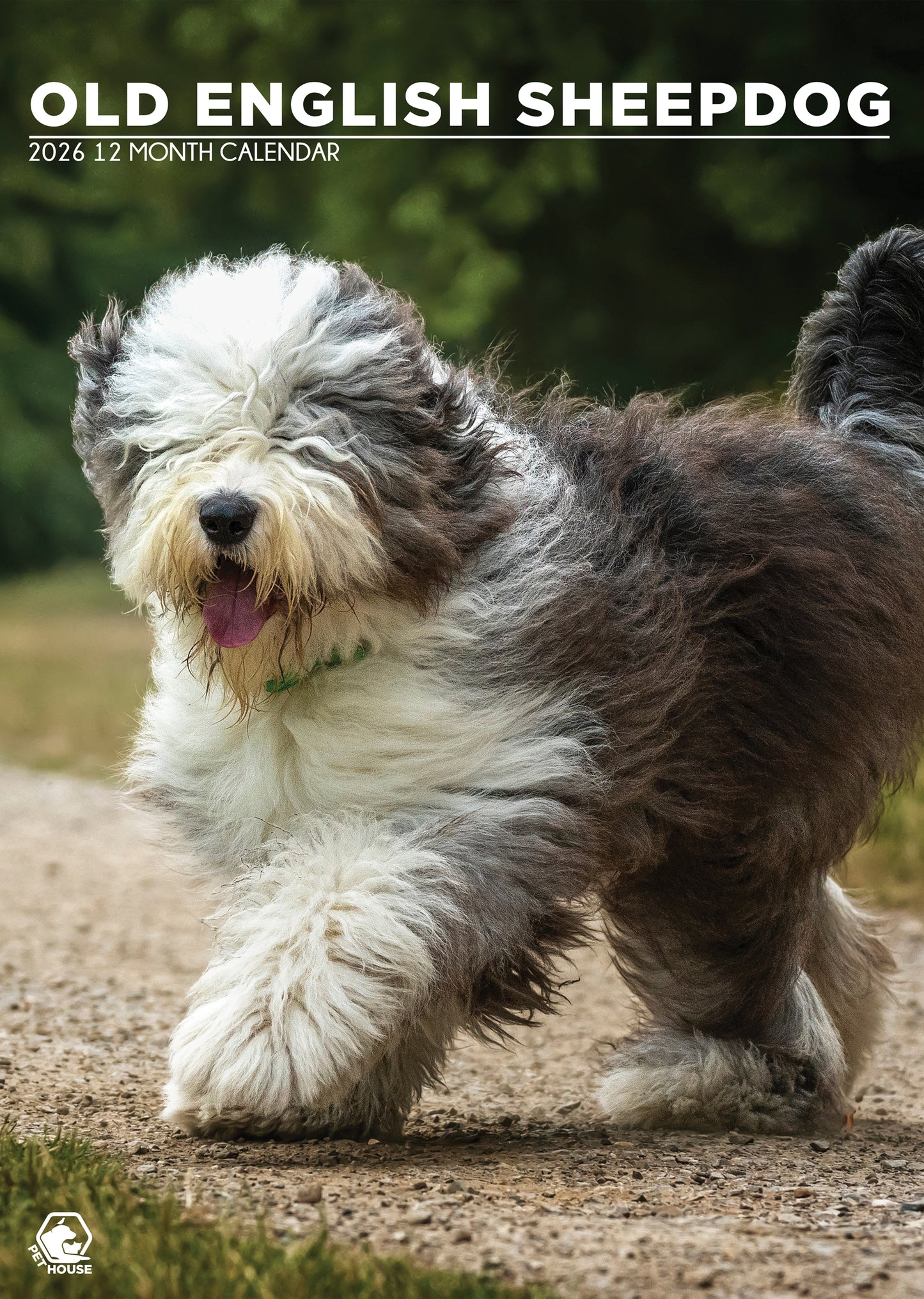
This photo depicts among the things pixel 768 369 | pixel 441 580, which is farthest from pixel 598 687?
pixel 768 369

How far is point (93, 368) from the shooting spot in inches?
143

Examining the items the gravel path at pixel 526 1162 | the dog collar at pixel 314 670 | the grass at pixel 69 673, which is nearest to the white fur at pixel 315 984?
the gravel path at pixel 526 1162

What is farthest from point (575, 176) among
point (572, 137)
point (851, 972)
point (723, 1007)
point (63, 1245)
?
point (63, 1245)

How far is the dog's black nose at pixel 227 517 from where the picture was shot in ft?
10.5

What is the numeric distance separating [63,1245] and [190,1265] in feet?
0.77

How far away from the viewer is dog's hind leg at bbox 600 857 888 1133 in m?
4.02

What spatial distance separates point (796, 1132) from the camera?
13.7 feet

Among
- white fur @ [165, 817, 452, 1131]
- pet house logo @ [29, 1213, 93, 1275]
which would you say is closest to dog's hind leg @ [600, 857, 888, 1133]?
white fur @ [165, 817, 452, 1131]

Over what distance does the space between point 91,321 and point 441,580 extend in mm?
956

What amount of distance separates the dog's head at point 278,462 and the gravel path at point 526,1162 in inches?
27.7

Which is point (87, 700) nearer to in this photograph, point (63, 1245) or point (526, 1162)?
point (526, 1162)

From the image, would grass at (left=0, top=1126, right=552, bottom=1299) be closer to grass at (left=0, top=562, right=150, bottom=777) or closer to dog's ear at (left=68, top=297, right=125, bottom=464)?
dog's ear at (left=68, top=297, right=125, bottom=464)

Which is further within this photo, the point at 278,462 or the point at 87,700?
the point at 87,700

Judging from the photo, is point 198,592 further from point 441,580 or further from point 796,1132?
point 796,1132
